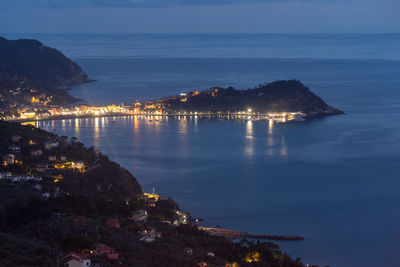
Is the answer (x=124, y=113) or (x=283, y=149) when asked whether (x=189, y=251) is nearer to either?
(x=283, y=149)

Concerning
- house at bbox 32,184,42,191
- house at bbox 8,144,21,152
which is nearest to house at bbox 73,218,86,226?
house at bbox 32,184,42,191

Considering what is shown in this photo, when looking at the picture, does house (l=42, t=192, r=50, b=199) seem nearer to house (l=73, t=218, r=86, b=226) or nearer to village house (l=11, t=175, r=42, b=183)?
village house (l=11, t=175, r=42, b=183)

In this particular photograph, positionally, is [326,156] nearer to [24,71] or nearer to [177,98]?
[177,98]

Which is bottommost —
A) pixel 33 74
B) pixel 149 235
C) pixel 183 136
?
pixel 149 235

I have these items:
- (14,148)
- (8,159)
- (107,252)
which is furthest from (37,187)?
(107,252)

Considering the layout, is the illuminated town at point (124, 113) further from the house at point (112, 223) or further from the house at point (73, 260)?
the house at point (73, 260)

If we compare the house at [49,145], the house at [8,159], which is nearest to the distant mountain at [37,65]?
the house at [49,145]
